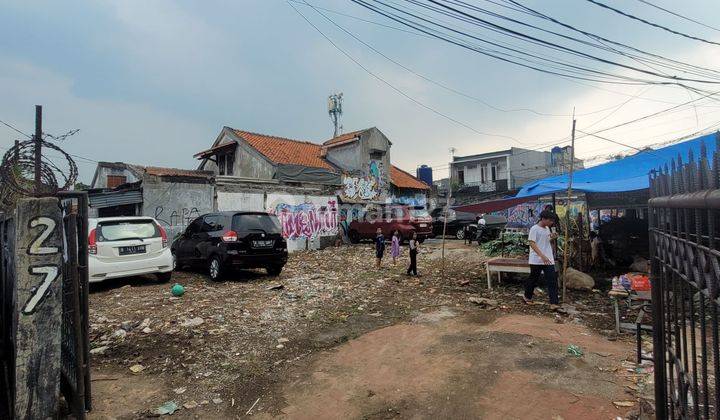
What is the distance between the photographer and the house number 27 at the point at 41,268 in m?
3.03

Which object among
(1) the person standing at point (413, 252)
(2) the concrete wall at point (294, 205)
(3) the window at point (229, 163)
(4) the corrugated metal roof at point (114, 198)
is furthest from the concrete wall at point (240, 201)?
(3) the window at point (229, 163)

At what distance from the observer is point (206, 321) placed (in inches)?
241

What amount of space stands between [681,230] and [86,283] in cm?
401

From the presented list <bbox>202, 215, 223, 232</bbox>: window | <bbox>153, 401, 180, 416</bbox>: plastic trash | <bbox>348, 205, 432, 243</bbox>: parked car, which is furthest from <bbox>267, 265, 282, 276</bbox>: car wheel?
<bbox>348, 205, 432, 243</bbox>: parked car

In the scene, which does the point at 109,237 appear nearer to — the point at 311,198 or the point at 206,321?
the point at 206,321

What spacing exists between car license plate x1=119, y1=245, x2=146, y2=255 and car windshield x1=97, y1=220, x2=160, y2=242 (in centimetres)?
19

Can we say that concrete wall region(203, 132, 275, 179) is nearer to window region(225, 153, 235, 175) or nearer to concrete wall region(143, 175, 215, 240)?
window region(225, 153, 235, 175)

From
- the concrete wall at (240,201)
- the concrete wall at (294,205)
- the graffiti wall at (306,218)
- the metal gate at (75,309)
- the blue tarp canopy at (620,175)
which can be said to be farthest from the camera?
the graffiti wall at (306,218)

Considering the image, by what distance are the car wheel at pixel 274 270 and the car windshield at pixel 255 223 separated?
0.98 metres

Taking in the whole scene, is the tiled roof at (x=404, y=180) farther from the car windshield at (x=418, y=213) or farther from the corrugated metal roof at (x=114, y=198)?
the corrugated metal roof at (x=114, y=198)

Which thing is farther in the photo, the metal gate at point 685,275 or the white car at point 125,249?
the white car at point 125,249

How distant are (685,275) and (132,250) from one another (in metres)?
9.15

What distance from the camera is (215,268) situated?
940 cm

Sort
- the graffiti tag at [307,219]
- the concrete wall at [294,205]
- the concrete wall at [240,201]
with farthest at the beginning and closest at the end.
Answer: the graffiti tag at [307,219] < the concrete wall at [294,205] < the concrete wall at [240,201]
